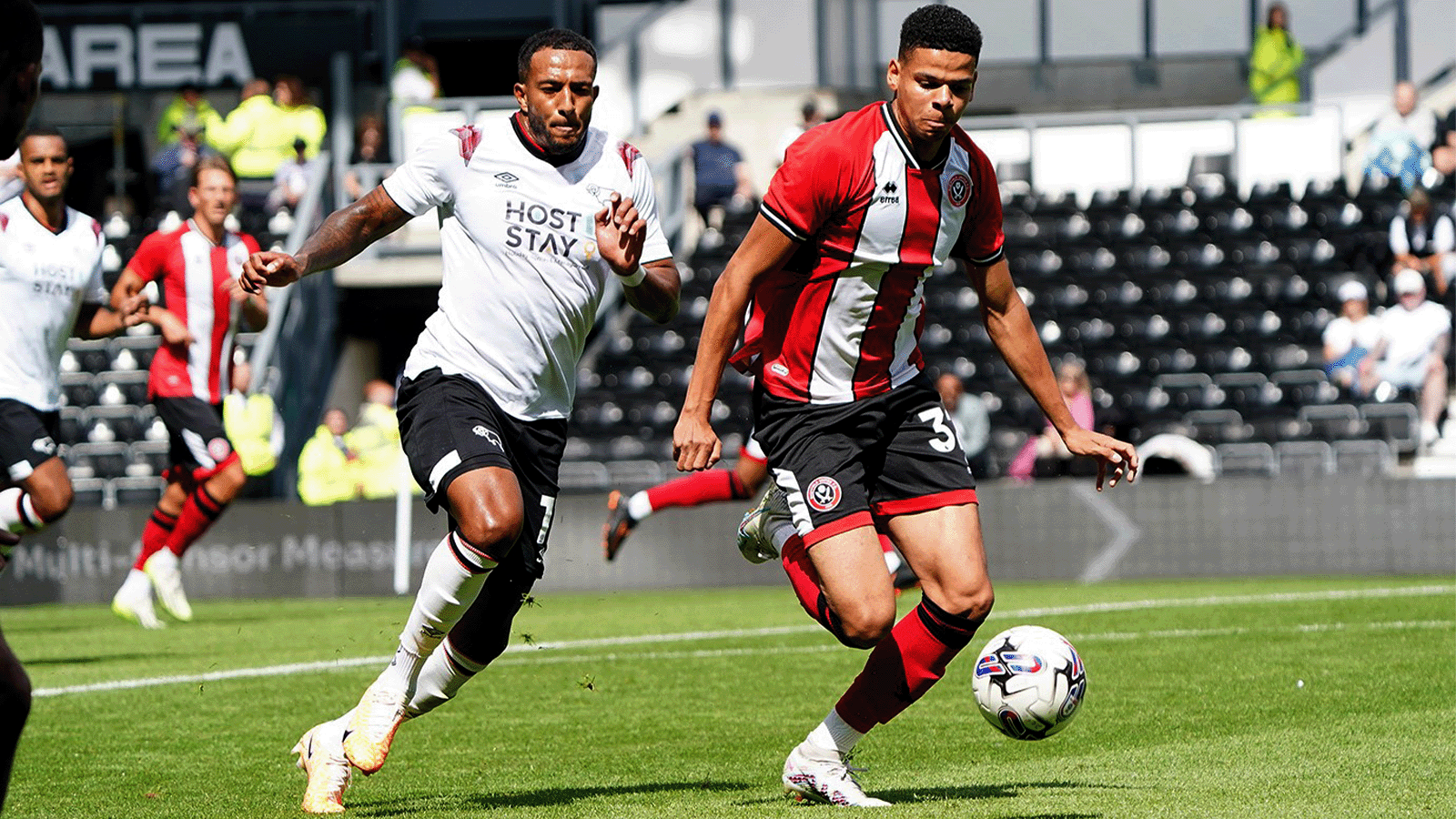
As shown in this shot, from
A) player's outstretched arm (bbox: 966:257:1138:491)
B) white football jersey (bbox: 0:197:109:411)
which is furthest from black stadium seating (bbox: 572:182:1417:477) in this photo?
player's outstretched arm (bbox: 966:257:1138:491)

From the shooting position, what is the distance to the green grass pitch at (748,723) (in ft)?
21.7

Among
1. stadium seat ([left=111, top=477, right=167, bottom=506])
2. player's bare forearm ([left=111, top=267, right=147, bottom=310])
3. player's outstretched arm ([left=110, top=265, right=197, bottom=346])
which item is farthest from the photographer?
stadium seat ([left=111, top=477, right=167, bottom=506])

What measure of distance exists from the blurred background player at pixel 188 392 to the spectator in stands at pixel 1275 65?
1392 centimetres

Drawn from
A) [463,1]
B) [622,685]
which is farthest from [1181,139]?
[622,685]

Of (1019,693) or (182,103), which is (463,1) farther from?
(1019,693)

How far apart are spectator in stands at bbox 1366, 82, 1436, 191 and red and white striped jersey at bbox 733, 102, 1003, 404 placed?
52.1ft

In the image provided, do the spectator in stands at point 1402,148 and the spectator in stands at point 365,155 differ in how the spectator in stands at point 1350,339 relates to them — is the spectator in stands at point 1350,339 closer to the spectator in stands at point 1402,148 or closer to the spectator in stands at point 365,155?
the spectator in stands at point 1402,148

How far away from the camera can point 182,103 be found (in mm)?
25141

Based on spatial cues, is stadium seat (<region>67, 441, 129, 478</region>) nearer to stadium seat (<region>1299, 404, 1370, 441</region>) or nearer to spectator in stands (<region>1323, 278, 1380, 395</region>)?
stadium seat (<region>1299, 404, 1370, 441</region>)

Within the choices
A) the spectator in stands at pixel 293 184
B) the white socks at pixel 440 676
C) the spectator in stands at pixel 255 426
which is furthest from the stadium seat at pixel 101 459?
the white socks at pixel 440 676

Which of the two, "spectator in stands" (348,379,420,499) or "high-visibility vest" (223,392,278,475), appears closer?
"high-visibility vest" (223,392,278,475)

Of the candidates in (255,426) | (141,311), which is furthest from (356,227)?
(255,426)

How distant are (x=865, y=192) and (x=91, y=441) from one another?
1650cm

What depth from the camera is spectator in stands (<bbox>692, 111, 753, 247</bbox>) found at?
23.9 metres
